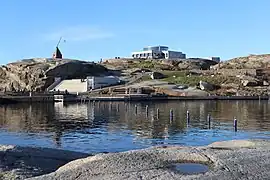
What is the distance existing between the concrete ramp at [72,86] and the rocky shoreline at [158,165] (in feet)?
489

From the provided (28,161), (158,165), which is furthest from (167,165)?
(28,161)

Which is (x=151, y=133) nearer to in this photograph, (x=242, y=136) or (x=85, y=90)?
(x=242, y=136)

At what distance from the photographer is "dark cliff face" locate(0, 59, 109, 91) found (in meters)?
177

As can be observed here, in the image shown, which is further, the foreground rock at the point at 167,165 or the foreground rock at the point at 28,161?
the foreground rock at the point at 28,161

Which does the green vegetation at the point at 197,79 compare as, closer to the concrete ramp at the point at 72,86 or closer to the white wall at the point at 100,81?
the white wall at the point at 100,81

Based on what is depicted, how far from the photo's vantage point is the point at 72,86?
171 metres

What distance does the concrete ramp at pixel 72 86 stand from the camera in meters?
167

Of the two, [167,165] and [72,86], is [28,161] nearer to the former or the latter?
[167,165]

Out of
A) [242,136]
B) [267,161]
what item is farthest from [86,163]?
[242,136]

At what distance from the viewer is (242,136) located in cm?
5497

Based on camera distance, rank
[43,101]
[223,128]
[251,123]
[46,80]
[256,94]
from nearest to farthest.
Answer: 1. [223,128]
2. [251,123]
3. [43,101]
4. [256,94]
5. [46,80]

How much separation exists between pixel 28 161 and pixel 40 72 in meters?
164

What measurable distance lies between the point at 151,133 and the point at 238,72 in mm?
129033

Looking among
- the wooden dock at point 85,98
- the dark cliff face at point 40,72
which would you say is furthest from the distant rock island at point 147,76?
the wooden dock at point 85,98
